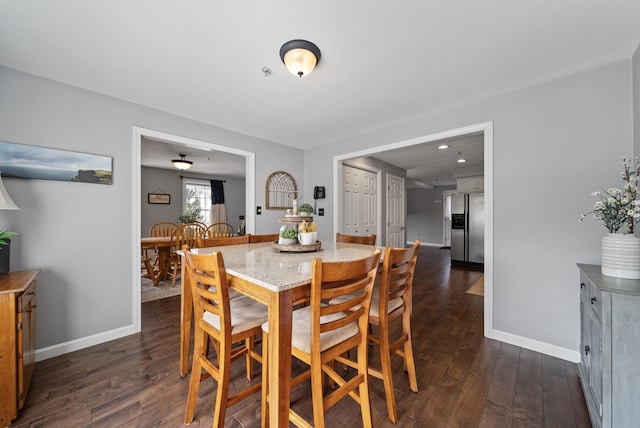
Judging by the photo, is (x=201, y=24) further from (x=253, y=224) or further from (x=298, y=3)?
(x=253, y=224)

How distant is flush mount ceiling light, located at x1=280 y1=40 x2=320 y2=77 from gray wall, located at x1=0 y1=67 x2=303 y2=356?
182 centimetres

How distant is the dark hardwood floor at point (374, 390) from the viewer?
143cm

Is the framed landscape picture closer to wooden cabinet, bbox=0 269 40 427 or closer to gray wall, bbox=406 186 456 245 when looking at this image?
wooden cabinet, bbox=0 269 40 427

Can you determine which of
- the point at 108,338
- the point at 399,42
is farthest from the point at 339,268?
the point at 108,338

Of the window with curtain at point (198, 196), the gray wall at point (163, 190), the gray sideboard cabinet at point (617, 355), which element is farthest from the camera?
the window with curtain at point (198, 196)

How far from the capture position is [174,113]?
282 cm

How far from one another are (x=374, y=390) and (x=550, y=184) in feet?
7.16

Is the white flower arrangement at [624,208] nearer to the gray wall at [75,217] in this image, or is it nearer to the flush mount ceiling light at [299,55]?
the flush mount ceiling light at [299,55]

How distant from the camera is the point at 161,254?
4.10 metres

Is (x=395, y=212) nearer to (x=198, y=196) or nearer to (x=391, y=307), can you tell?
(x=391, y=307)

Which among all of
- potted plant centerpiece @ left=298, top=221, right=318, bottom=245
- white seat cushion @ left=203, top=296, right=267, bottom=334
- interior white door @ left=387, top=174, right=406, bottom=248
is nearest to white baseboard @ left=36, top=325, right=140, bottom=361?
white seat cushion @ left=203, top=296, right=267, bottom=334

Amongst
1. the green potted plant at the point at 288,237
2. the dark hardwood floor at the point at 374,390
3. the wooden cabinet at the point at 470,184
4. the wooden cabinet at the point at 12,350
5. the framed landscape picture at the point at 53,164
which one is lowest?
the dark hardwood floor at the point at 374,390

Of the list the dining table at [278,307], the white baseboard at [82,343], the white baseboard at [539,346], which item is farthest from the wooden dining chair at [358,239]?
the white baseboard at [82,343]

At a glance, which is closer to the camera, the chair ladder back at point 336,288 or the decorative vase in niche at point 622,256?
the chair ladder back at point 336,288
